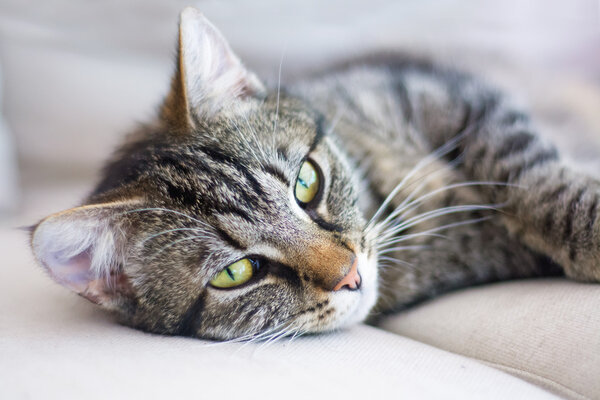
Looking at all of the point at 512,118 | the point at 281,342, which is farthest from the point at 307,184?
the point at 512,118

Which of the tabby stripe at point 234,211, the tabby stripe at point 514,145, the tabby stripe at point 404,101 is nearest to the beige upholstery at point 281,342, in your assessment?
the tabby stripe at point 234,211

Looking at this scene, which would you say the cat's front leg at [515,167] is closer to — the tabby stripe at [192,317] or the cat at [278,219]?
the cat at [278,219]

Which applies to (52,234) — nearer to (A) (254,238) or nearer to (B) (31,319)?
(B) (31,319)

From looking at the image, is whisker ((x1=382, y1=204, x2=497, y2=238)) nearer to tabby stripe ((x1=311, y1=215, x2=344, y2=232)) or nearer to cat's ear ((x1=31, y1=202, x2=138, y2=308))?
tabby stripe ((x1=311, y1=215, x2=344, y2=232))

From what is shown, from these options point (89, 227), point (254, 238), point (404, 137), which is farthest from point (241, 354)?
point (404, 137)

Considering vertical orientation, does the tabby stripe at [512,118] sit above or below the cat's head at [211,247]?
above

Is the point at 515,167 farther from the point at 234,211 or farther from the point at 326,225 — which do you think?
the point at 234,211
